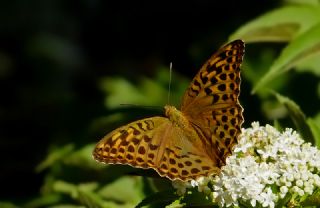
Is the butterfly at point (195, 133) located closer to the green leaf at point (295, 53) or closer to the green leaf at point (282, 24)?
the green leaf at point (295, 53)

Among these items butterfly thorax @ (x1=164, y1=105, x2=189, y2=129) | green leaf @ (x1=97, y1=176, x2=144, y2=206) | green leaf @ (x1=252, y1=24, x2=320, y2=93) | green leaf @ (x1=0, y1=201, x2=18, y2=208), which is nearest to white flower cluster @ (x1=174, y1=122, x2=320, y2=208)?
butterfly thorax @ (x1=164, y1=105, x2=189, y2=129)

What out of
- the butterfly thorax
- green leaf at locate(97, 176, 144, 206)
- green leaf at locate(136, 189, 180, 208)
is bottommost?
green leaf at locate(136, 189, 180, 208)

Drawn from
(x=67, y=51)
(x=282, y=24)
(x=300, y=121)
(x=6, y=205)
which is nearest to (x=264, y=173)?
(x=300, y=121)

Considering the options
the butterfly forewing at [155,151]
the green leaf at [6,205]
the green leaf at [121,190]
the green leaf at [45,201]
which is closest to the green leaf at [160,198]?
the butterfly forewing at [155,151]

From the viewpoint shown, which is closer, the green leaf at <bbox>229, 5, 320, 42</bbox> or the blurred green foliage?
the blurred green foliage

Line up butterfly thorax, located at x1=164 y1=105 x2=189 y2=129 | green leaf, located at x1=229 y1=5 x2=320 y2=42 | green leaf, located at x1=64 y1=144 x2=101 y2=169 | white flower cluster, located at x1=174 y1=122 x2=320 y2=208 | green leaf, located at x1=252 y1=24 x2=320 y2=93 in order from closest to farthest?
white flower cluster, located at x1=174 y1=122 x2=320 y2=208, butterfly thorax, located at x1=164 y1=105 x2=189 y2=129, green leaf, located at x1=252 y1=24 x2=320 y2=93, green leaf, located at x1=229 y1=5 x2=320 y2=42, green leaf, located at x1=64 y1=144 x2=101 y2=169

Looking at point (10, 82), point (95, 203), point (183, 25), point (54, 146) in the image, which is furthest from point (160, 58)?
point (95, 203)

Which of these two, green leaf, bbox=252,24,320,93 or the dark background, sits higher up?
the dark background

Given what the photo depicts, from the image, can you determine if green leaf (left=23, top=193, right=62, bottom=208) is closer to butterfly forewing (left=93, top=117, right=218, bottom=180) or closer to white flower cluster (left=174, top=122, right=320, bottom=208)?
butterfly forewing (left=93, top=117, right=218, bottom=180)

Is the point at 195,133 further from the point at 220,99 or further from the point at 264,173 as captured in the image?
the point at 264,173
